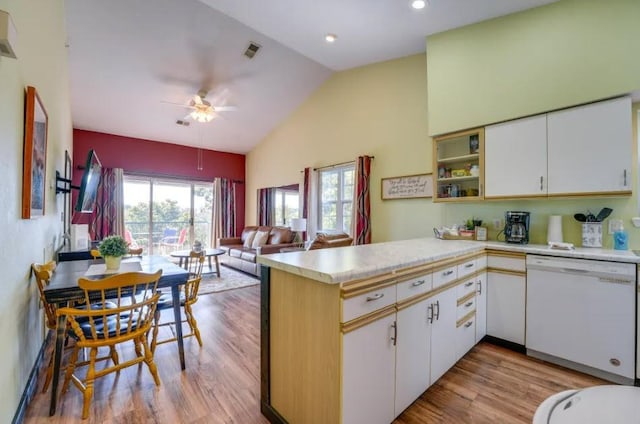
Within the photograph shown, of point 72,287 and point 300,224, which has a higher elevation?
point 300,224

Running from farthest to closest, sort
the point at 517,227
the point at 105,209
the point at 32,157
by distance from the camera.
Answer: the point at 105,209
the point at 517,227
the point at 32,157

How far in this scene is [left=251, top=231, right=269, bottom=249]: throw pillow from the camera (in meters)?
6.08

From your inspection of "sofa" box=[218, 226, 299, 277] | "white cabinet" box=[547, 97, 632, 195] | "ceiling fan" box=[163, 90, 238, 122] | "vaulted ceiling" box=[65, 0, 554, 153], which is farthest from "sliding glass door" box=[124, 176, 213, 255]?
"white cabinet" box=[547, 97, 632, 195]

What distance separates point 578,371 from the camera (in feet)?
7.40

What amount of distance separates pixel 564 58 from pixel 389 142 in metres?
2.17

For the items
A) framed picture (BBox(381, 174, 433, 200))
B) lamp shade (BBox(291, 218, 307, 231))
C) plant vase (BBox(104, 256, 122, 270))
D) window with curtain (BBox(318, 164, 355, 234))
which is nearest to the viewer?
plant vase (BBox(104, 256, 122, 270))

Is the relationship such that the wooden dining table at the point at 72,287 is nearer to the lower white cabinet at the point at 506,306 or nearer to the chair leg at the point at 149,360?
the chair leg at the point at 149,360

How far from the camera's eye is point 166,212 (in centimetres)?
681

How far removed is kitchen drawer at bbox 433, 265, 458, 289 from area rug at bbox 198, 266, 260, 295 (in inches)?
143

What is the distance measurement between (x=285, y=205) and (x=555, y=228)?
551 cm

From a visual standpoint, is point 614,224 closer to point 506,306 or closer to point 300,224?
point 506,306

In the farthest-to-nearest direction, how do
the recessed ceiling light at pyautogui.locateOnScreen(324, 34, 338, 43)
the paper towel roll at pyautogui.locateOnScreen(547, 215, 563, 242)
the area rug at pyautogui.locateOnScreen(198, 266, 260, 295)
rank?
the area rug at pyautogui.locateOnScreen(198, 266, 260, 295)
the recessed ceiling light at pyautogui.locateOnScreen(324, 34, 338, 43)
the paper towel roll at pyautogui.locateOnScreen(547, 215, 563, 242)

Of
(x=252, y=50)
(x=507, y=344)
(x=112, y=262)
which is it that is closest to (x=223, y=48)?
(x=252, y=50)

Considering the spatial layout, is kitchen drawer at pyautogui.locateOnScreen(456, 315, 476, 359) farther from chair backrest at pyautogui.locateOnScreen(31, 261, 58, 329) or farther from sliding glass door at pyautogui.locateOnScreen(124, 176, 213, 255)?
sliding glass door at pyautogui.locateOnScreen(124, 176, 213, 255)
